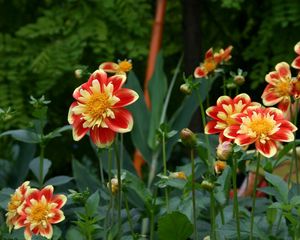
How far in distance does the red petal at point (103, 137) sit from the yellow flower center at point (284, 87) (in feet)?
0.90

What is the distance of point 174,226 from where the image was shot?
0.95 metres

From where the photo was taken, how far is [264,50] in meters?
2.36

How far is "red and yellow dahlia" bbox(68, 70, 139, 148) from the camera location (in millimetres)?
857

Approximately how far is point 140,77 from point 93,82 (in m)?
1.86

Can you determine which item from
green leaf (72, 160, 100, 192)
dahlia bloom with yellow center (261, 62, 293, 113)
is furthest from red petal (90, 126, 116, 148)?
green leaf (72, 160, 100, 192)

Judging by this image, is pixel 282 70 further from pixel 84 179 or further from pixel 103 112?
pixel 84 179

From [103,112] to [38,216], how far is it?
20cm

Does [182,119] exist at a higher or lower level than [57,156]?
higher

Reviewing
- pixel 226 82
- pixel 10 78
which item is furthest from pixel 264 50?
pixel 226 82

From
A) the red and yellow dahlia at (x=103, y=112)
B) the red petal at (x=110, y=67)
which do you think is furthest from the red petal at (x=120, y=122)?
the red petal at (x=110, y=67)

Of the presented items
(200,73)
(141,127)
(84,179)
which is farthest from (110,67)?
(141,127)

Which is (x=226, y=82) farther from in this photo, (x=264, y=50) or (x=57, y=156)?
(x=57, y=156)

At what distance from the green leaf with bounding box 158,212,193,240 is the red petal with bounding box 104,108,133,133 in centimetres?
16

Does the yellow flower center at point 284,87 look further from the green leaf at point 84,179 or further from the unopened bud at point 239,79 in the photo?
the green leaf at point 84,179
